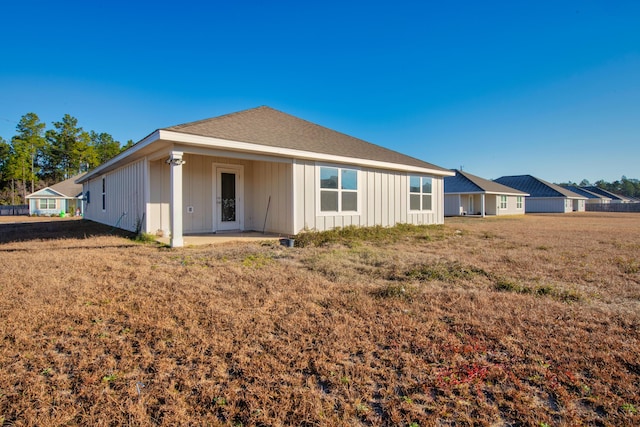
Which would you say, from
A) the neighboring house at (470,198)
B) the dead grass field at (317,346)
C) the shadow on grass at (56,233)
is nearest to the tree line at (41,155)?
the shadow on grass at (56,233)

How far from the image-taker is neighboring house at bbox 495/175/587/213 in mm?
39844

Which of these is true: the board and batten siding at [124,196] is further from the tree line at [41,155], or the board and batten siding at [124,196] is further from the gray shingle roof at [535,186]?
the gray shingle roof at [535,186]

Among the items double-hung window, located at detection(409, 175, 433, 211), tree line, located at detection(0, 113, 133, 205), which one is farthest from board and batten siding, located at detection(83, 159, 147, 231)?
tree line, located at detection(0, 113, 133, 205)

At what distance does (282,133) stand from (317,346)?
856cm

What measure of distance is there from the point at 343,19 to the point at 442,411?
538 inches

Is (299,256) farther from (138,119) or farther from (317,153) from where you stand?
(138,119)

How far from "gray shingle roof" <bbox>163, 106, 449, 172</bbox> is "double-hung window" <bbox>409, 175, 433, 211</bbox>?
63cm

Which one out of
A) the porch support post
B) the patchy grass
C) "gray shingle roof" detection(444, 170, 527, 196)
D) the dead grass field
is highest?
"gray shingle roof" detection(444, 170, 527, 196)

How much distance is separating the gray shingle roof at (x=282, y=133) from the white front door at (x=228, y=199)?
1.72 metres

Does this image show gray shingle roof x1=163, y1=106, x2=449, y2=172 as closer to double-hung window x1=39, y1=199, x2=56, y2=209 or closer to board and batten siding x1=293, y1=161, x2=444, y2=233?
board and batten siding x1=293, y1=161, x2=444, y2=233

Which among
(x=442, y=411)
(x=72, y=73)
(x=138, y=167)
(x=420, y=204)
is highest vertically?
(x=72, y=73)

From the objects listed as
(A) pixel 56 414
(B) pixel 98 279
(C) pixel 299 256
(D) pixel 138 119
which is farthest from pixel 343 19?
(D) pixel 138 119

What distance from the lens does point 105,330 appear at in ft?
10.0

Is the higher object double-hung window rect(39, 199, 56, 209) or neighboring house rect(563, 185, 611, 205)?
neighboring house rect(563, 185, 611, 205)
